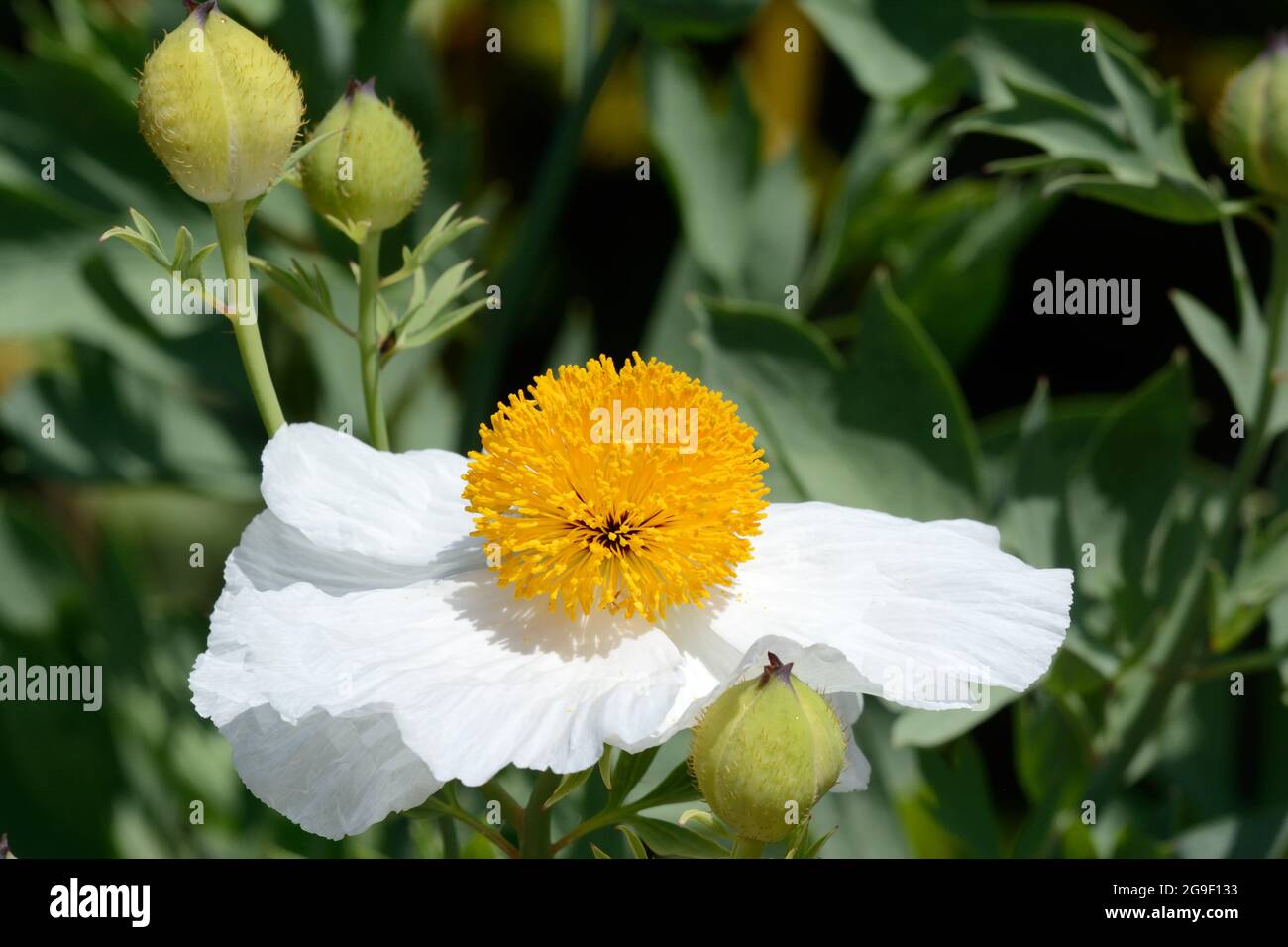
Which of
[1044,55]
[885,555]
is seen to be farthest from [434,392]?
[885,555]

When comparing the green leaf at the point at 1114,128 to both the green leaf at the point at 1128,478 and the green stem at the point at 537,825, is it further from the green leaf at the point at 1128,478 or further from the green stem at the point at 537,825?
the green stem at the point at 537,825

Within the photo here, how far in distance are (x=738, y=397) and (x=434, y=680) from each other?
0.41m

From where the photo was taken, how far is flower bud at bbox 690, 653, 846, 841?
615mm

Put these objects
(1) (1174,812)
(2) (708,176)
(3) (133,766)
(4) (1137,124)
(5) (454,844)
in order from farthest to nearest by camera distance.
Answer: (2) (708,176) → (3) (133,766) → (1) (1174,812) → (4) (1137,124) → (5) (454,844)

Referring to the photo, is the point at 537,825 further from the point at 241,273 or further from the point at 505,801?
the point at 241,273

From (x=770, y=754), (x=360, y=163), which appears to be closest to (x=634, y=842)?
(x=770, y=754)

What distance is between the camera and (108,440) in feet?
4.52

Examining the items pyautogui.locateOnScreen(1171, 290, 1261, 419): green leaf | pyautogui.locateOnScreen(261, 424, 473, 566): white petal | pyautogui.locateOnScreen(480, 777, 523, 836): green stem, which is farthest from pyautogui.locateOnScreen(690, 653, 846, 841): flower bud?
pyautogui.locateOnScreen(1171, 290, 1261, 419): green leaf

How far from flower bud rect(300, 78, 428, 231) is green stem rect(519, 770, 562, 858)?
0.96ft

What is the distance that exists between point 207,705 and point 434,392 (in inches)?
32.2

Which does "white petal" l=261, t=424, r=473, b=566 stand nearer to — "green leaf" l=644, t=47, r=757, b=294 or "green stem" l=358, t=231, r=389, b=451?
"green stem" l=358, t=231, r=389, b=451

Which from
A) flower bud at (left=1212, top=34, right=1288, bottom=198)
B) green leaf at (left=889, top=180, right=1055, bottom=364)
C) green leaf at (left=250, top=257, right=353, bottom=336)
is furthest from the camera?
green leaf at (left=889, top=180, right=1055, bottom=364)

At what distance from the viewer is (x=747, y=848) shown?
0.66 m
